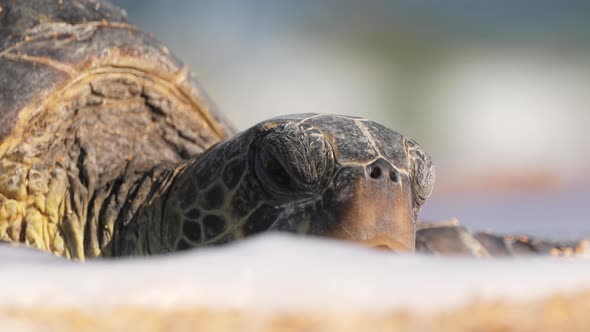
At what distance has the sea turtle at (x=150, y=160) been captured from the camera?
190cm

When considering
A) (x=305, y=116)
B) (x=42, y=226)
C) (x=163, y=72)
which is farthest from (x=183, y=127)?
(x=305, y=116)

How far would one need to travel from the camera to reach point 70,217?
8.43 feet

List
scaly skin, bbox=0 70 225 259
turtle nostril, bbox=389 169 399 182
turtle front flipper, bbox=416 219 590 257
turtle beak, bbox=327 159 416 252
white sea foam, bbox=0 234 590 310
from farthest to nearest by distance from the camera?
turtle front flipper, bbox=416 219 590 257 < scaly skin, bbox=0 70 225 259 < turtle nostril, bbox=389 169 399 182 < turtle beak, bbox=327 159 416 252 < white sea foam, bbox=0 234 590 310

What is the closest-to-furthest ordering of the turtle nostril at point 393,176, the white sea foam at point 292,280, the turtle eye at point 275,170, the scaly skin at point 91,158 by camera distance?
1. the white sea foam at point 292,280
2. the turtle nostril at point 393,176
3. the turtle eye at point 275,170
4. the scaly skin at point 91,158

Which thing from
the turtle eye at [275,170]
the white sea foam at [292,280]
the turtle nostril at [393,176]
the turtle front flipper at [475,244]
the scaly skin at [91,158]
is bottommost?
the turtle front flipper at [475,244]

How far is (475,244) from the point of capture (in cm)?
314

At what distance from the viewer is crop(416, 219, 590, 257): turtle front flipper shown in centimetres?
297

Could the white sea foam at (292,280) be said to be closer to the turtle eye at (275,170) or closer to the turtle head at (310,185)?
the turtle head at (310,185)

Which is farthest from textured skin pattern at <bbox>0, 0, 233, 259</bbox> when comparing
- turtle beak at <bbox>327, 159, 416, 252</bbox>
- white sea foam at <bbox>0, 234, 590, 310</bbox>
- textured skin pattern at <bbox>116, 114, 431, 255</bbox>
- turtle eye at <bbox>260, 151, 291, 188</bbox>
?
white sea foam at <bbox>0, 234, 590, 310</bbox>

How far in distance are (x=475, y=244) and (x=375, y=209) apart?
1493 mm

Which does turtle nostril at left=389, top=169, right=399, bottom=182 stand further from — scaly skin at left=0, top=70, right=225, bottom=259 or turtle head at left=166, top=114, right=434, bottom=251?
scaly skin at left=0, top=70, right=225, bottom=259

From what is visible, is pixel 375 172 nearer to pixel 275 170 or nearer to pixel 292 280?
pixel 275 170

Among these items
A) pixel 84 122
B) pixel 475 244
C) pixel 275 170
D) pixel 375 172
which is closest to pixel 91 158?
pixel 84 122

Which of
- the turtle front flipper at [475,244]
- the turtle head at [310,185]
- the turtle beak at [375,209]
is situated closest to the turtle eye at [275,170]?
the turtle head at [310,185]
